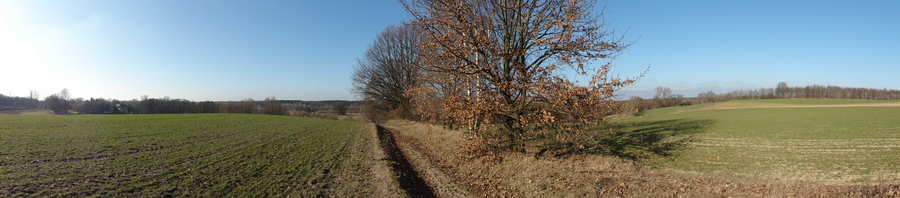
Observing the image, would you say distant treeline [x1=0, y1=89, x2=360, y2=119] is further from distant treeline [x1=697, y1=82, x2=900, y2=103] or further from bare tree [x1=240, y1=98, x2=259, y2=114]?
distant treeline [x1=697, y1=82, x2=900, y2=103]

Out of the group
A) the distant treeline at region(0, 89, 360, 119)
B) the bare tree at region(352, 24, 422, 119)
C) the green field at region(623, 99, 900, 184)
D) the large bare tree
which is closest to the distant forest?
the distant treeline at region(0, 89, 360, 119)

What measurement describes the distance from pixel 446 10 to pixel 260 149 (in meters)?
8.28

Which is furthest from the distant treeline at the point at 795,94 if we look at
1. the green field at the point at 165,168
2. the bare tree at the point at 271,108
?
the bare tree at the point at 271,108

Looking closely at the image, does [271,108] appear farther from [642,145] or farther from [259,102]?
[642,145]

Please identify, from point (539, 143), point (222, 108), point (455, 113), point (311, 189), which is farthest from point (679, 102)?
point (222, 108)

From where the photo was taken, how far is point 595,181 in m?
7.14

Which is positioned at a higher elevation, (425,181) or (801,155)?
(801,155)

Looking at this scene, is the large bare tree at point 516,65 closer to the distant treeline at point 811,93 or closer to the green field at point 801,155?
the green field at point 801,155

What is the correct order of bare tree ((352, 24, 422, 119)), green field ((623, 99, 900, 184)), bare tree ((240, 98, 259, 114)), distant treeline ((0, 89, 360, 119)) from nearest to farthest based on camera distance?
green field ((623, 99, 900, 184)) < bare tree ((352, 24, 422, 119)) < distant treeline ((0, 89, 360, 119)) < bare tree ((240, 98, 259, 114))

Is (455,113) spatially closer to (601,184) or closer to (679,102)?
(601,184)

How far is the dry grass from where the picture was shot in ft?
19.2

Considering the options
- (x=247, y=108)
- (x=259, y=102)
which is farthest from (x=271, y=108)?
(x=259, y=102)

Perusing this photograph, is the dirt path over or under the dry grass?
under

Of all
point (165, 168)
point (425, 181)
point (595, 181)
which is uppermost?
point (165, 168)
